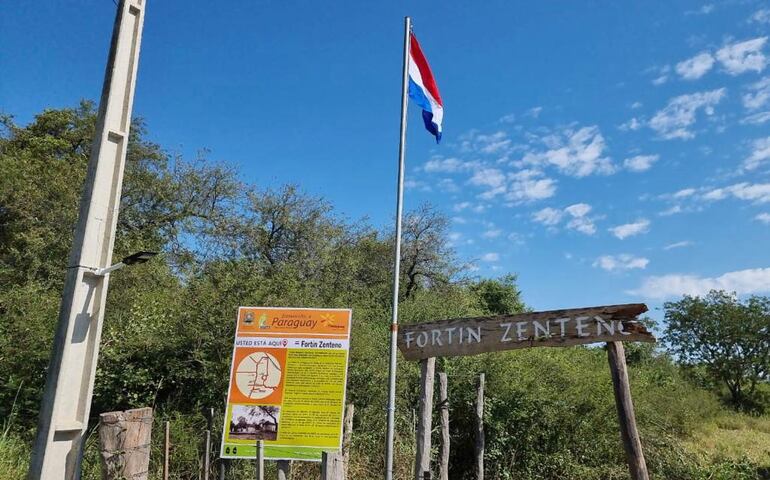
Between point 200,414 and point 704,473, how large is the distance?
8.80m

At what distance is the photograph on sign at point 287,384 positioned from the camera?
5590 millimetres

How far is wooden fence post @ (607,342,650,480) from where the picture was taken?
15.9ft

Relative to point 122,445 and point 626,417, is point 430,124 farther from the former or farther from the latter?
point 122,445

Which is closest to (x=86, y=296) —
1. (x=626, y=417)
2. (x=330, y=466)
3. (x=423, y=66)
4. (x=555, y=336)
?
(x=330, y=466)

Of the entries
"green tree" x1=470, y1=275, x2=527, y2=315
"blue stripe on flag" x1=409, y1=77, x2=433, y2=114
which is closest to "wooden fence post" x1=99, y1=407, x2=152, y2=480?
"blue stripe on flag" x1=409, y1=77, x2=433, y2=114

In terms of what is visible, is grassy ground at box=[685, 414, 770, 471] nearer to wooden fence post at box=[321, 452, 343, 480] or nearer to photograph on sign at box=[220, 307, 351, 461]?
photograph on sign at box=[220, 307, 351, 461]

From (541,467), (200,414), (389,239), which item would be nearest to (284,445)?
(200,414)

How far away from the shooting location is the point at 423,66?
7.27 m

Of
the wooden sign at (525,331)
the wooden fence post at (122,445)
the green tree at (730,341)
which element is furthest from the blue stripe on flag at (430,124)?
the green tree at (730,341)

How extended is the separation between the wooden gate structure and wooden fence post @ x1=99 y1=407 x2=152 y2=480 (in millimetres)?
2821

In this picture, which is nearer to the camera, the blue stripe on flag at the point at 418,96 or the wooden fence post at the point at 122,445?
the wooden fence post at the point at 122,445

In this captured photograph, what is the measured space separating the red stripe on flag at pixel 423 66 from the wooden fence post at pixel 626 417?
13.8 ft

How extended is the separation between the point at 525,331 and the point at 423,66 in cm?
394

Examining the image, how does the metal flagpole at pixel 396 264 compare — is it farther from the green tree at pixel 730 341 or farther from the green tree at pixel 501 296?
the green tree at pixel 730 341
